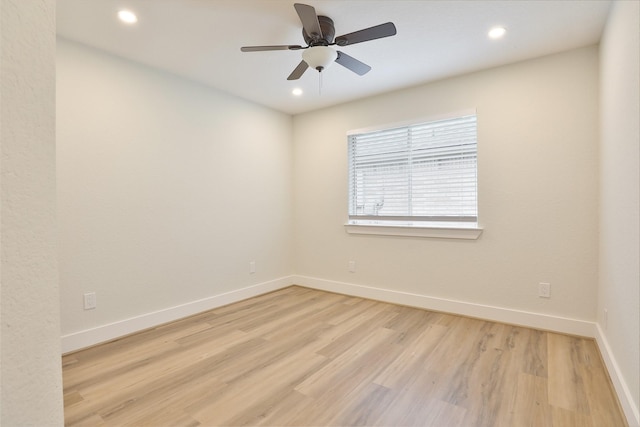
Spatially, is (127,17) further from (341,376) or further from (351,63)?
(341,376)

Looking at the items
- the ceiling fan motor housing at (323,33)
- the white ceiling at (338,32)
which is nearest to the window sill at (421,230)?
the white ceiling at (338,32)

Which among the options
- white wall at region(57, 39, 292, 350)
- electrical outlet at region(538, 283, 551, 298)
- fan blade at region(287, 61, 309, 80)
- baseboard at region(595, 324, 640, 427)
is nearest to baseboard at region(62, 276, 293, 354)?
white wall at region(57, 39, 292, 350)

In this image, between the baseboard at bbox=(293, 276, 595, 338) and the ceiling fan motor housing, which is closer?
the ceiling fan motor housing

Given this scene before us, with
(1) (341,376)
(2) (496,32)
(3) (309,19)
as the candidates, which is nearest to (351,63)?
(3) (309,19)

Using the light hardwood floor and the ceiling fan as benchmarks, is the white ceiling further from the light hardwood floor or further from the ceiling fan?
the light hardwood floor

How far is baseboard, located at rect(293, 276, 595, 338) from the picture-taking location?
2654 mm

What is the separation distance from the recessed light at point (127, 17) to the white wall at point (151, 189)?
0.60 meters

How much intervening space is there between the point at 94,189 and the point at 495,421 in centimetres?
319

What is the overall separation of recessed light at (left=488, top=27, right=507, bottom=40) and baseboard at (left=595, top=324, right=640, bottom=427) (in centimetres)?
235

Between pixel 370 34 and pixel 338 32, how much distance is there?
424mm

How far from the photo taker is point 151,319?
9.64 ft

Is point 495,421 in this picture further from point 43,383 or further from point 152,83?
point 152,83

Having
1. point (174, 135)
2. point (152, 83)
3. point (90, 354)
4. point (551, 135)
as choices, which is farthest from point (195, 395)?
point (551, 135)

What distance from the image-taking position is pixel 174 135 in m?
3.13
